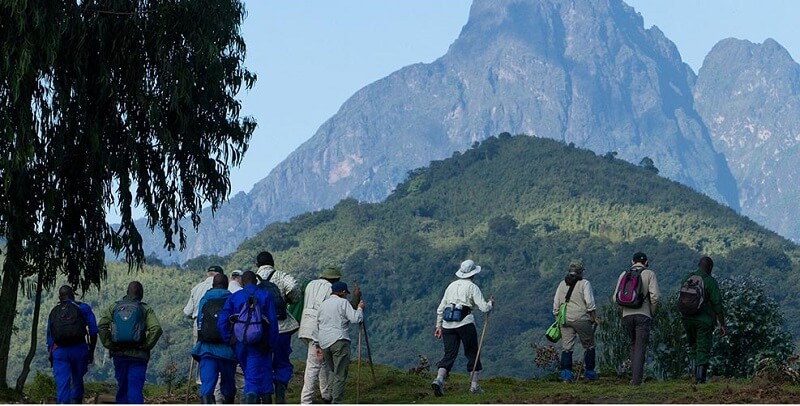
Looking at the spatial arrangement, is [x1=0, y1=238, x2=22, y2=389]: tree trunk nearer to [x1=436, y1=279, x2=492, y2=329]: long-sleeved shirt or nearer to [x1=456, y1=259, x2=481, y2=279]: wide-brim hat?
[x1=436, y1=279, x2=492, y2=329]: long-sleeved shirt

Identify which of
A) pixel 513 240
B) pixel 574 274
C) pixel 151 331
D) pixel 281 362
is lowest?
pixel 281 362

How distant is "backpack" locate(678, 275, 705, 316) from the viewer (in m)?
18.3

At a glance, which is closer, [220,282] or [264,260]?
[220,282]

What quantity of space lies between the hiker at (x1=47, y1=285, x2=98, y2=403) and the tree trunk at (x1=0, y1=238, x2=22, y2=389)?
465cm

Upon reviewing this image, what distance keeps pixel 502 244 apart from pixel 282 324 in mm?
140372

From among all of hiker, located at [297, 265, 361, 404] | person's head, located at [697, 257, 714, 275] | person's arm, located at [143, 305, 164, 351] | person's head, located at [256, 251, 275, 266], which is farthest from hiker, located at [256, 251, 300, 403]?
person's head, located at [697, 257, 714, 275]

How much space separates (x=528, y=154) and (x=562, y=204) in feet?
47.6

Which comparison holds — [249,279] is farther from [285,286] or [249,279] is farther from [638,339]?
Answer: [638,339]

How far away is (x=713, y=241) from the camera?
516 ft

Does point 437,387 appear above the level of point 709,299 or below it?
below

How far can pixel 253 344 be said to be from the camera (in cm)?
1456

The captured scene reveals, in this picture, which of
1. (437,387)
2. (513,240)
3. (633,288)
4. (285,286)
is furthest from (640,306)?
(513,240)

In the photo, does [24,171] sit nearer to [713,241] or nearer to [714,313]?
[714,313]

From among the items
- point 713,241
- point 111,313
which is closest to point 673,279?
point 713,241
